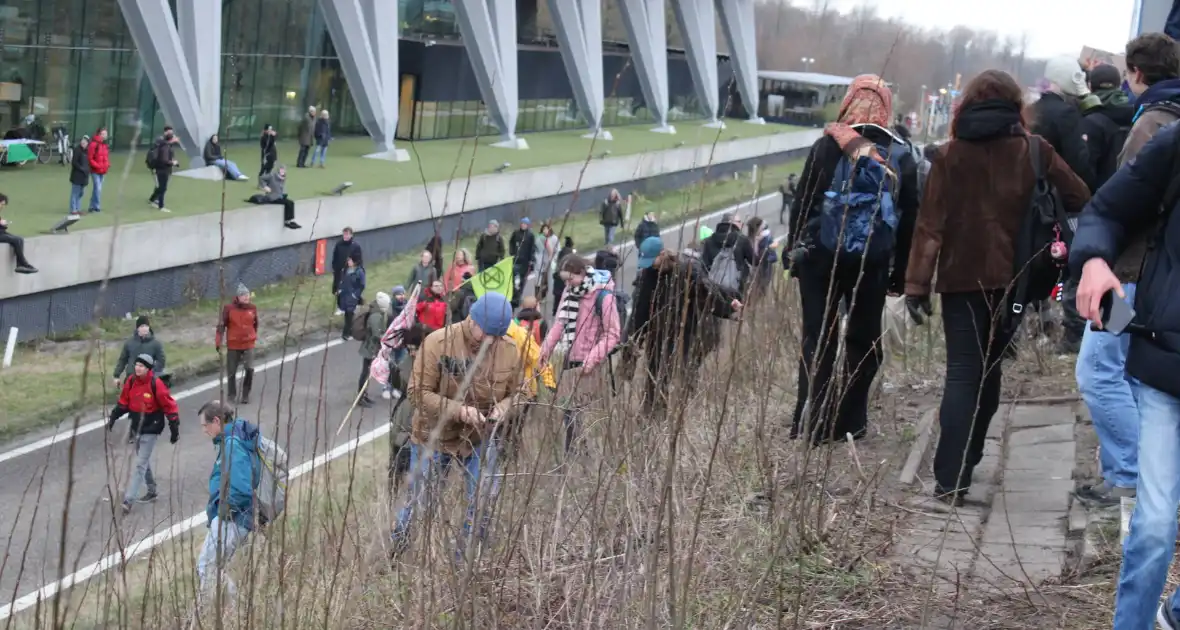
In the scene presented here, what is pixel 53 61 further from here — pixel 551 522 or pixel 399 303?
pixel 551 522

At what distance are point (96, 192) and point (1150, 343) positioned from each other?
21801 mm

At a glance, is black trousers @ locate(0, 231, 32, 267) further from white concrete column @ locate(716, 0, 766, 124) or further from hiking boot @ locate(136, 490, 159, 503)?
white concrete column @ locate(716, 0, 766, 124)

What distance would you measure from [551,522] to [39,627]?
1766mm

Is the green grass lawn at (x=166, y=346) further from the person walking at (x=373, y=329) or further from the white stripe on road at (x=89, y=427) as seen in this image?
the person walking at (x=373, y=329)

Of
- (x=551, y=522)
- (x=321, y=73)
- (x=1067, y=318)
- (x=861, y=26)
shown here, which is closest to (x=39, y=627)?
(x=551, y=522)

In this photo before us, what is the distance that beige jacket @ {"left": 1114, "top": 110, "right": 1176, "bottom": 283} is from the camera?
3936 mm

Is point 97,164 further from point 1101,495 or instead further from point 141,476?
point 1101,495

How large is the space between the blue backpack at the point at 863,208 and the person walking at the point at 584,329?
1.05 meters

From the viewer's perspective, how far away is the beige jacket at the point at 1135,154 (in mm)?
3936

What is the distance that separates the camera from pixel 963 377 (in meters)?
5.53

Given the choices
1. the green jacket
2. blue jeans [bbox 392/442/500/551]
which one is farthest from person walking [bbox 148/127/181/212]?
blue jeans [bbox 392/442/500/551]

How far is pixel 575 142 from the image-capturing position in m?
50.1

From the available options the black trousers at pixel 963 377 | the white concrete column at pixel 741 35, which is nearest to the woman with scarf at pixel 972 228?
the black trousers at pixel 963 377

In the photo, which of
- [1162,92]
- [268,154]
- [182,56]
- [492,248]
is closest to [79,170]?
[182,56]
